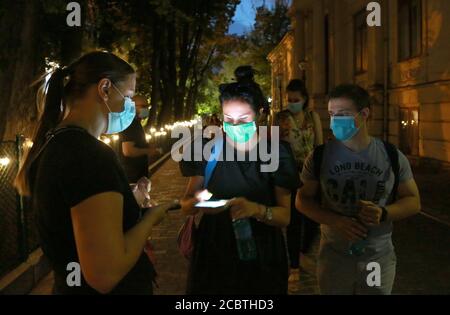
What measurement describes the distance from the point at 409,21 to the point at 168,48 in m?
16.0

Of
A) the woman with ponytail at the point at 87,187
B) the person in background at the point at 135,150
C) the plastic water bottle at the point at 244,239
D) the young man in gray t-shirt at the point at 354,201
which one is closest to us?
the woman with ponytail at the point at 87,187

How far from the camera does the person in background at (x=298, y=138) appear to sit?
5.97 m

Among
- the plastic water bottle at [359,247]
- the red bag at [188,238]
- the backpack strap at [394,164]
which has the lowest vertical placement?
the plastic water bottle at [359,247]

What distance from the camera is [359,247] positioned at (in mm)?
3285

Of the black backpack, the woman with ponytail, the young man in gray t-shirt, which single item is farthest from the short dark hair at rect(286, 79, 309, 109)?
the woman with ponytail

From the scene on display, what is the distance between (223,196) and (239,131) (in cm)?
39

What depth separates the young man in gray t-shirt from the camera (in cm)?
328

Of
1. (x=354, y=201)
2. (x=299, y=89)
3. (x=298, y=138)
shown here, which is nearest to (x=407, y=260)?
(x=298, y=138)

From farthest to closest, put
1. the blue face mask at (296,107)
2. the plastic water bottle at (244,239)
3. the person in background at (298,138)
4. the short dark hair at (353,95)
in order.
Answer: the blue face mask at (296,107) → the person in background at (298,138) → the short dark hair at (353,95) → the plastic water bottle at (244,239)

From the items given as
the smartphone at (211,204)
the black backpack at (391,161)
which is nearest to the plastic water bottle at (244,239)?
the smartphone at (211,204)

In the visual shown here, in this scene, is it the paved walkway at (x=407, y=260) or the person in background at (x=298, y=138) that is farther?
the person in background at (x=298, y=138)

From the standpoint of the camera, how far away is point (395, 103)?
19922mm

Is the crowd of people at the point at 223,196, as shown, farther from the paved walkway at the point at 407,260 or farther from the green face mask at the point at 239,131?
the paved walkway at the point at 407,260

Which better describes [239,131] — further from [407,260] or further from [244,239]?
[407,260]
